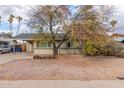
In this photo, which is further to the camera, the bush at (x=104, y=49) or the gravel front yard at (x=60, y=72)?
the bush at (x=104, y=49)

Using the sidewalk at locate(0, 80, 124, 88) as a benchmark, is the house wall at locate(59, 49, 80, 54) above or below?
above

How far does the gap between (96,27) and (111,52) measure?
233 inches

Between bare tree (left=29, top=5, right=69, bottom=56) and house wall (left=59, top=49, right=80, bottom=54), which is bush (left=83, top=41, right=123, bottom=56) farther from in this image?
bare tree (left=29, top=5, right=69, bottom=56)

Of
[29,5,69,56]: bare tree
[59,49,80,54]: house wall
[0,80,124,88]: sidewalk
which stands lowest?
[0,80,124,88]: sidewalk

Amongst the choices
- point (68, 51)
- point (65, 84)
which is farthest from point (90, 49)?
point (65, 84)

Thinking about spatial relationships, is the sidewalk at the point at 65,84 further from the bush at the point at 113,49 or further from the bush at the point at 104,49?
the bush at the point at 113,49

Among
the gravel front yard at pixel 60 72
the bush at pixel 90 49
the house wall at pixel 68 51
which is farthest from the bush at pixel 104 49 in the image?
the gravel front yard at pixel 60 72

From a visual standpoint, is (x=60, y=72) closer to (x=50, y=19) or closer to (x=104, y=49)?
(x=50, y=19)

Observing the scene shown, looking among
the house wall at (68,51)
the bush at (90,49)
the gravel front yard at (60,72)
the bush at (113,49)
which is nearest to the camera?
the gravel front yard at (60,72)

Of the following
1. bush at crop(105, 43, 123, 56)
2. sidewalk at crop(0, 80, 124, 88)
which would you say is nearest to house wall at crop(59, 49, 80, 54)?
bush at crop(105, 43, 123, 56)

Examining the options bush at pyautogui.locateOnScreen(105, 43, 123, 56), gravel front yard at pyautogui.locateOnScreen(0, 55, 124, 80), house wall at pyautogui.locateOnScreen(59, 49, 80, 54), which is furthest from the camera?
house wall at pyautogui.locateOnScreen(59, 49, 80, 54)

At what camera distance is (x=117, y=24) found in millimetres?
22969
